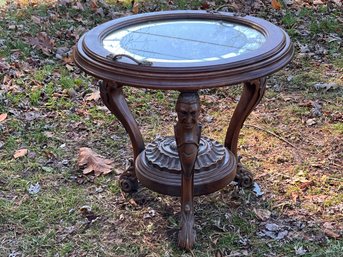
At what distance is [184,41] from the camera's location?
2.09 meters

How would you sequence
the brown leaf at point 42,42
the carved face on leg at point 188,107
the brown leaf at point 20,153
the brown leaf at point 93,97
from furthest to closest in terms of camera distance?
the brown leaf at point 42,42 < the brown leaf at point 93,97 < the brown leaf at point 20,153 < the carved face on leg at point 188,107

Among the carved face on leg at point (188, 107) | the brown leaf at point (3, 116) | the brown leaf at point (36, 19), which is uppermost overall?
the carved face on leg at point (188, 107)

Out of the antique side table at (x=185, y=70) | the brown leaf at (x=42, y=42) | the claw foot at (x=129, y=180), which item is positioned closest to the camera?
the antique side table at (x=185, y=70)

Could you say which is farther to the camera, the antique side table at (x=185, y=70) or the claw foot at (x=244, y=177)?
the claw foot at (x=244, y=177)

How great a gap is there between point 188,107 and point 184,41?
0.31 meters

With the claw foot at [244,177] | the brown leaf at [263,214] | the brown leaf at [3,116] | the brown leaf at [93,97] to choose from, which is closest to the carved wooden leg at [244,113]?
the claw foot at [244,177]

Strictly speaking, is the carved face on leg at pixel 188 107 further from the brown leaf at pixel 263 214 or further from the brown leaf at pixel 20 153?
the brown leaf at pixel 20 153

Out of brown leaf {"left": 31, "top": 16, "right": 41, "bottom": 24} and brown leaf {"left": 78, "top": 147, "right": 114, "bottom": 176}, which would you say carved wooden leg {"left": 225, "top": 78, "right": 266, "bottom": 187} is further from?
brown leaf {"left": 31, "top": 16, "right": 41, "bottom": 24}

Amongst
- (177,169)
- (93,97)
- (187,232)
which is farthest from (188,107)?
(93,97)

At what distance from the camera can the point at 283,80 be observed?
3.75 metres

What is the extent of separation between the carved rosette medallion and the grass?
246 millimetres

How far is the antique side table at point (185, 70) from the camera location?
1789 millimetres

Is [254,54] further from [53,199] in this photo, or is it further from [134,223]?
[53,199]

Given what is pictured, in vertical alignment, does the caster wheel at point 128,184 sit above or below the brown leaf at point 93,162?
above
